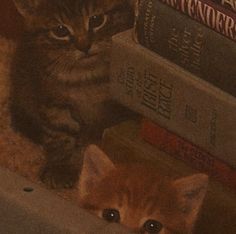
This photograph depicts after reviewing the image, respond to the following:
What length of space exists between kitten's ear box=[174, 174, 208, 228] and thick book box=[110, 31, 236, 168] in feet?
0.20

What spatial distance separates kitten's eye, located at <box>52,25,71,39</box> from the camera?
1.43 metres

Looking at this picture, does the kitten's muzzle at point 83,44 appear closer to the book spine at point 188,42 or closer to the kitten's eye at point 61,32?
the kitten's eye at point 61,32

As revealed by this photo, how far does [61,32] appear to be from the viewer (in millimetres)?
1438

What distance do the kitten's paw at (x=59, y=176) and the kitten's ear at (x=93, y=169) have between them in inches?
12.2

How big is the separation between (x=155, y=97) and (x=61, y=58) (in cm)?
35

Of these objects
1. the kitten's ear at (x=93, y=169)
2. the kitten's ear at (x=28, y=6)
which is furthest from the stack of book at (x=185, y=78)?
the kitten's ear at (x=28, y=6)

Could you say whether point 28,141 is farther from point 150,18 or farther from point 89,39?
point 150,18

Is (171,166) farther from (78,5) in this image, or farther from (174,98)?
(78,5)

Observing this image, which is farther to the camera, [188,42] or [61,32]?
[61,32]

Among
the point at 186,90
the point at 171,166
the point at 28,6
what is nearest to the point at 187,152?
the point at 171,166

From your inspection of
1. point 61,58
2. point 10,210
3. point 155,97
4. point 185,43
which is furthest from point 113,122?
point 10,210

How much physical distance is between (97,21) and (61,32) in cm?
8

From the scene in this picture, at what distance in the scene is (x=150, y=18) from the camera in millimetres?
1170

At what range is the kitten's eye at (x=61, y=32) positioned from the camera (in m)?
1.43
